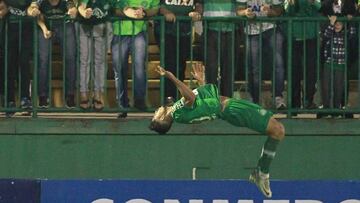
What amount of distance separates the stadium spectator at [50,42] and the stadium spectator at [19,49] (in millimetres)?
137

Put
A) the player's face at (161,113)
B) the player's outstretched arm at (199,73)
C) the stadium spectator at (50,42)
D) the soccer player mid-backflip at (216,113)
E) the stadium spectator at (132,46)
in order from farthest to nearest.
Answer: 1. the stadium spectator at (50,42)
2. the stadium spectator at (132,46)
3. the player's face at (161,113)
4. the player's outstretched arm at (199,73)
5. the soccer player mid-backflip at (216,113)

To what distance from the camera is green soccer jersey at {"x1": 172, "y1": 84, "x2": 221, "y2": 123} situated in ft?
45.2

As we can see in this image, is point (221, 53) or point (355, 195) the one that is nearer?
point (355, 195)

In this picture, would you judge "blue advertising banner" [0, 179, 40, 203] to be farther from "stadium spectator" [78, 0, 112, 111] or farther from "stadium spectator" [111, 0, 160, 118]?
"stadium spectator" [111, 0, 160, 118]

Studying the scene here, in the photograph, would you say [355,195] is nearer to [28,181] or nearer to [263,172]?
[263,172]

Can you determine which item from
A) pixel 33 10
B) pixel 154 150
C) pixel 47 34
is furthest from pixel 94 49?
pixel 154 150

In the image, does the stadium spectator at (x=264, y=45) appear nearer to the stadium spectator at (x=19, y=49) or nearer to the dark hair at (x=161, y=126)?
the dark hair at (x=161, y=126)

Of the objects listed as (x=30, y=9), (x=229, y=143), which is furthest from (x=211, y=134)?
(x=30, y=9)

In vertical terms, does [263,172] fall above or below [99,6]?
below

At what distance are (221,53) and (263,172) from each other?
4.61 feet

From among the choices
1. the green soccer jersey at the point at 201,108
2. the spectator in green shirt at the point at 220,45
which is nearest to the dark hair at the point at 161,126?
the green soccer jersey at the point at 201,108

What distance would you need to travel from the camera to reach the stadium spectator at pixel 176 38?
14.4 meters

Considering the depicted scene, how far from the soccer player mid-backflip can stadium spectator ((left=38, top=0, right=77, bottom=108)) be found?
98cm

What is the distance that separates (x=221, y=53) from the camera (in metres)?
14.4
